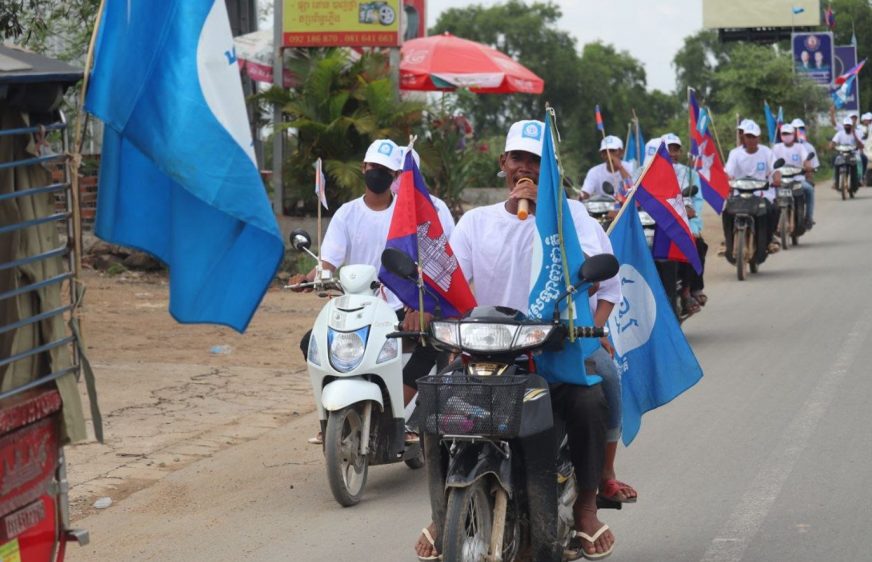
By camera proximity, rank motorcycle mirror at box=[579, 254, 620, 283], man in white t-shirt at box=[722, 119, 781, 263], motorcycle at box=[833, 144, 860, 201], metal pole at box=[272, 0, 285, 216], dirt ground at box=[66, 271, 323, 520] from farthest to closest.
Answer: motorcycle at box=[833, 144, 860, 201]
metal pole at box=[272, 0, 285, 216]
man in white t-shirt at box=[722, 119, 781, 263]
dirt ground at box=[66, 271, 323, 520]
motorcycle mirror at box=[579, 254, 620, 283]

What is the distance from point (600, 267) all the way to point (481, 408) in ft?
2.41

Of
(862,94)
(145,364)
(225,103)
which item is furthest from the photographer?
(862,94)

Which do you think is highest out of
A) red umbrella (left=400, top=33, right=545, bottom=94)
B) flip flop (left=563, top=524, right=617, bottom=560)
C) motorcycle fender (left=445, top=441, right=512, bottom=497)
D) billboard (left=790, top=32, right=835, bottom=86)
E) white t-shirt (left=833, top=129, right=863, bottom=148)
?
billboard (left=790, top=32, right=835, bottom=86)

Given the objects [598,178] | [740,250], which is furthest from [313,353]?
A: [740,250]

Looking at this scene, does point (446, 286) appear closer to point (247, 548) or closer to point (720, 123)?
point (247, 548)

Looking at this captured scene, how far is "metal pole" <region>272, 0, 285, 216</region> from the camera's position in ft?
66.5

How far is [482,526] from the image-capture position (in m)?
5.51

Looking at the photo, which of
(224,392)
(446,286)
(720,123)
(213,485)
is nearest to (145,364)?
(224,392)

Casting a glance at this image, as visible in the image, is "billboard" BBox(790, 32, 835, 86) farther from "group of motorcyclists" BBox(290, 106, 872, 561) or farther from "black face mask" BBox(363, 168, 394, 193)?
"group of motorcyclists" BBox(290, 106, 872, 561)

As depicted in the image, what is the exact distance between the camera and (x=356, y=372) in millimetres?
8055

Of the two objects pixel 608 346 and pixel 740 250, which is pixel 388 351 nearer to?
pixel 608 346

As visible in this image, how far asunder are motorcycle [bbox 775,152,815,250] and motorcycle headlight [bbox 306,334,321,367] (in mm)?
14765

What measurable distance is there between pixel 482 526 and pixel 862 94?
71.1m

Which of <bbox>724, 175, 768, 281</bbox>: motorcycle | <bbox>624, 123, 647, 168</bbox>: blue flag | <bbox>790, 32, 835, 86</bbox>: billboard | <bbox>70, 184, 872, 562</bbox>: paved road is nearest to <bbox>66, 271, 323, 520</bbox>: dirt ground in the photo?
<bbox>70, 184, 872, 562</bbox>: paved road
